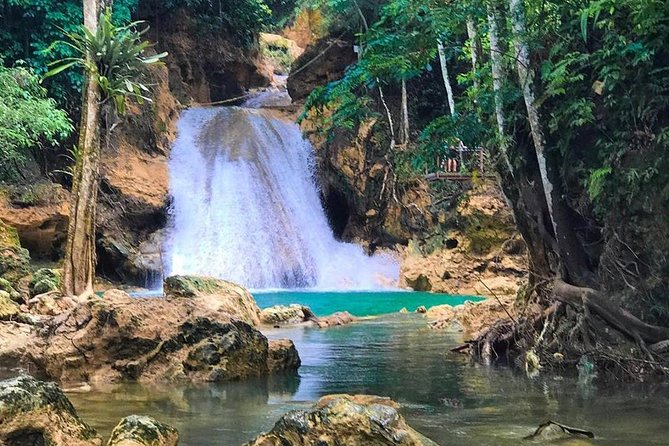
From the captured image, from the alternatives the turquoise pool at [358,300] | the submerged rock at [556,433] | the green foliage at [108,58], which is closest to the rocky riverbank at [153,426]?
the submerged rock at [556,433]

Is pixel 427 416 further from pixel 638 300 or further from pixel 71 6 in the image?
pixel 71 6

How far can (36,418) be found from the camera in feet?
13.5

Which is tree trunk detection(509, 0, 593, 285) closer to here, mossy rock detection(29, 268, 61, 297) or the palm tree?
the palm tree

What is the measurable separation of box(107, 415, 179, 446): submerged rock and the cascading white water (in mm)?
16382

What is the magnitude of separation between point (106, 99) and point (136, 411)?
7424 millimetres

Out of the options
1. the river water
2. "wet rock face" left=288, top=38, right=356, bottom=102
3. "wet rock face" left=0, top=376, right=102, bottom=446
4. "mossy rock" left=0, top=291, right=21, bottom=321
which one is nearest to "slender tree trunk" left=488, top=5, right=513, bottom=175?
the river water

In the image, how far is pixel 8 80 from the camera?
15.0 m

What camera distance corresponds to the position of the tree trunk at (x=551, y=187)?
7586 millimetres

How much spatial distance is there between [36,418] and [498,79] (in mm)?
6120

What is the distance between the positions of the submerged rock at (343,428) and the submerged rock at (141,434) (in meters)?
0.56

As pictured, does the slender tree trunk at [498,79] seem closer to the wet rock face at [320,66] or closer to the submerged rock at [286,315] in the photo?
the submerged rock at [286,315]

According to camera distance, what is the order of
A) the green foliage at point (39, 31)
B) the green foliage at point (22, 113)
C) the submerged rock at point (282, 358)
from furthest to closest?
the green foliage at point (39, 31), the green foliage at point (22, 113), the submerged rock at point (282, 358)

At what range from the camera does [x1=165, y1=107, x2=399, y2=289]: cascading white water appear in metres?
21.5

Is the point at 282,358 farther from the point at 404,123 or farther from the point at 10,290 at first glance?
the point at 404,123
